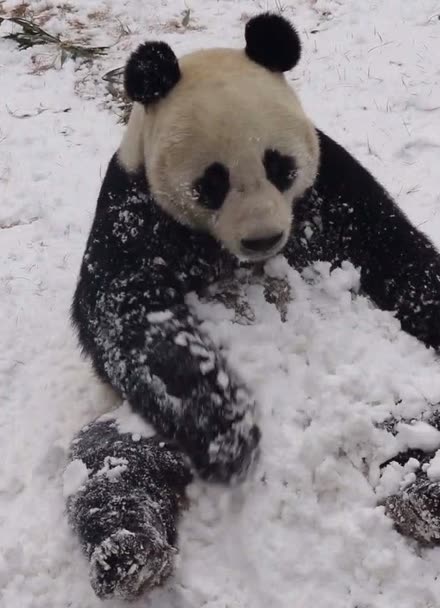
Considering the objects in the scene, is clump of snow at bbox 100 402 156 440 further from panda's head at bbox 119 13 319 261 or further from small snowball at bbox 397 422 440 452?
small snowball at bbox 397 422 440 452

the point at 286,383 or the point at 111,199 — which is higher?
the point at 111,199

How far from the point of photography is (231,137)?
7.98ft

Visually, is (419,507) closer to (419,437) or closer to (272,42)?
(419,437)

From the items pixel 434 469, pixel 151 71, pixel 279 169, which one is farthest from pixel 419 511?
pixel 151 71

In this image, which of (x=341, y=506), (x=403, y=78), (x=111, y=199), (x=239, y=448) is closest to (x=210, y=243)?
(x=111, y=199)

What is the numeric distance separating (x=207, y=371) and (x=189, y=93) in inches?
37.7

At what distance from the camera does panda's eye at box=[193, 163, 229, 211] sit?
248 cm

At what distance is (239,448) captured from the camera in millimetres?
2500

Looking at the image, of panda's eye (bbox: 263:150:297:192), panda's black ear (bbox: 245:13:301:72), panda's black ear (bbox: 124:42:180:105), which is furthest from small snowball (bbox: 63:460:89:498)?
panda's black ear (bbox: 245:13:301:72)

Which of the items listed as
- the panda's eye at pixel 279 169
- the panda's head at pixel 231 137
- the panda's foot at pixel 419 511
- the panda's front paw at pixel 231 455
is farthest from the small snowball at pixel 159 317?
the panda's foot at pixel 419 511

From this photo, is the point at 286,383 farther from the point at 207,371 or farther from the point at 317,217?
the point at 317,217

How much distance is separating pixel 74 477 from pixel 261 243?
100 centimetres

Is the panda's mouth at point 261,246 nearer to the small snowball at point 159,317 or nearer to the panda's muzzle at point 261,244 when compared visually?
the panda's muzzle at point 261,244

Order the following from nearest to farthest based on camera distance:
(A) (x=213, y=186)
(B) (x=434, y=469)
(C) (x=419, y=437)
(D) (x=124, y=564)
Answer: (D) (x=124, y=564) < (B) (x=434, y=469) < (C) (x=419, y=437) < (A) (x=213, y=186)
